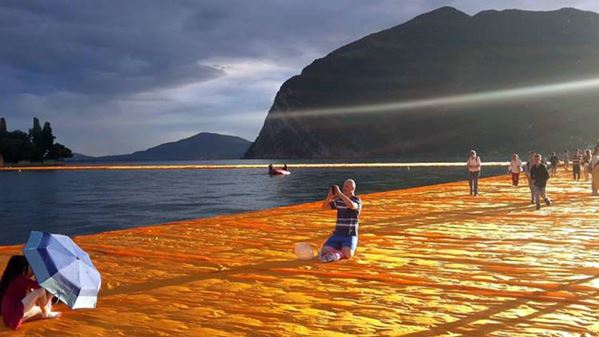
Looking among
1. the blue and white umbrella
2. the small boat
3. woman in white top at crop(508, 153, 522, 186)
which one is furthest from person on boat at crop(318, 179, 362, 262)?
the small boat

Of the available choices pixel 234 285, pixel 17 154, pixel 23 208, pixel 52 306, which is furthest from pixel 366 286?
pixel 17 154

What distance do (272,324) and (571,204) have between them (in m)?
16.2

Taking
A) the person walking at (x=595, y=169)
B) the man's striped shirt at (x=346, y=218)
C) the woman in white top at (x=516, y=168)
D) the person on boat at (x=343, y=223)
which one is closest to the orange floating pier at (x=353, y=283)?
the person on boat at (x=343, y=223)

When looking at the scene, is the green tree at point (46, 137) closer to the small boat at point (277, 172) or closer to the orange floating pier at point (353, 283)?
the small boat at point (277, 172)

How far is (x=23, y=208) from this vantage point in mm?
39438

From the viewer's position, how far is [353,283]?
24.5 feet

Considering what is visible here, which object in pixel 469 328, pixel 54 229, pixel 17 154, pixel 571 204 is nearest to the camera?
pixel 469 328

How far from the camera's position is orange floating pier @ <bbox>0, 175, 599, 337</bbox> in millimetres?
5617

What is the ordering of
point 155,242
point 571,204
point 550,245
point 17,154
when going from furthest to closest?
point 17,154
point 571,204
point 155,242
point 550,245

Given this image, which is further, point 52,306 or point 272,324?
point 52,306

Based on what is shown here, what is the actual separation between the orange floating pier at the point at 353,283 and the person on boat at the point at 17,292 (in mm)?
171

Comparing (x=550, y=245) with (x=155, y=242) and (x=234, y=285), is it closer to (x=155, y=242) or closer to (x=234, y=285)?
(x=234, y=285)

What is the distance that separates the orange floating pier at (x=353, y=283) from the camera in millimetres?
5617

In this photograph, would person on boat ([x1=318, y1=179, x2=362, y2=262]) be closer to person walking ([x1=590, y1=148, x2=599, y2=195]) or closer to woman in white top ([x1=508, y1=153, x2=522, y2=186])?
person walking ([x1=590, y1=148, x2=599, y2=195])
